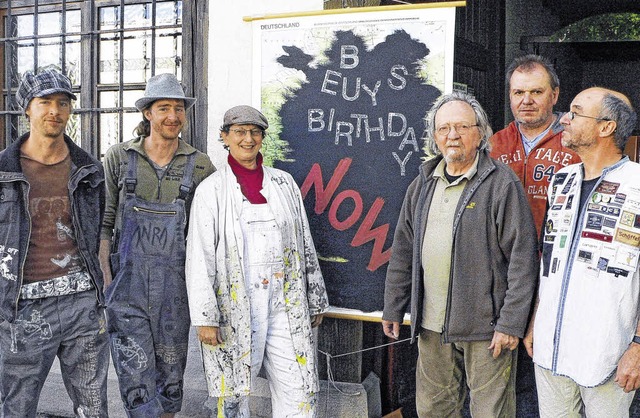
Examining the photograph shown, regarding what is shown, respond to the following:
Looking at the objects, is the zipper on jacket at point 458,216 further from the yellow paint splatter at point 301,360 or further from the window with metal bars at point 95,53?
the window with metal bars at point 95,53

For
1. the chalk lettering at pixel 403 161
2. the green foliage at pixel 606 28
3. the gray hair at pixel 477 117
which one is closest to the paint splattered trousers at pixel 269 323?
the chalk lettering at pixel 403 161

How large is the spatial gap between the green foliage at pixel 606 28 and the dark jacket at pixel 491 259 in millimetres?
5841

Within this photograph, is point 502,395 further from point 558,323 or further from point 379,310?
point 379,310

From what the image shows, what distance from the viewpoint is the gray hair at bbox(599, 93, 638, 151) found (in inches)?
112

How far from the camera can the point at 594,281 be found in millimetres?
2768

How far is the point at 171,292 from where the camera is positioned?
11.9 ft

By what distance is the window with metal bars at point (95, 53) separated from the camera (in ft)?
15.6

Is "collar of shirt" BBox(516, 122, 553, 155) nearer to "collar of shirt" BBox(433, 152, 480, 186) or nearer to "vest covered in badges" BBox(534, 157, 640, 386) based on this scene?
"collar of shirt" BBox(433, 152, 480, 186)

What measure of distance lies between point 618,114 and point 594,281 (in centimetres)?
67

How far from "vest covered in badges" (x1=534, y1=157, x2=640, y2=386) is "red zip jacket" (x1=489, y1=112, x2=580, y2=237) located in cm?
51

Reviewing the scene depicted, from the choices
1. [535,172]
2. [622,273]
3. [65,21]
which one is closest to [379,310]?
[535,172]

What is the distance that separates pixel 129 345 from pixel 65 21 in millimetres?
2517

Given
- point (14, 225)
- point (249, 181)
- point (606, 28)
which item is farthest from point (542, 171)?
point (606, 28)

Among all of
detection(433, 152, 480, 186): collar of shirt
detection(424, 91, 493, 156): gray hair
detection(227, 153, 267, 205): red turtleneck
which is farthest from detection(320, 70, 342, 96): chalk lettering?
detection(433, 152, 480, 186): collar of shirt
